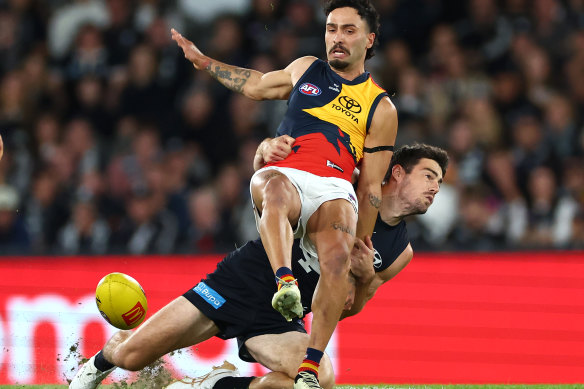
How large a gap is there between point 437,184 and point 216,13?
5333mm

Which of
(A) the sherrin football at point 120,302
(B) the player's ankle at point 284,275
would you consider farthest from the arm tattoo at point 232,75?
(B) the player's ankle at point 284,275

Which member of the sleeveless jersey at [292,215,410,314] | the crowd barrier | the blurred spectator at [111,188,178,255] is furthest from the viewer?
the blurred spectator at [111,188,178,255]

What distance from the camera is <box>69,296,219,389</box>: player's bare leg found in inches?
228

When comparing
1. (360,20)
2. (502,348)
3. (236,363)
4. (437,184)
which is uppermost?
(360,20)

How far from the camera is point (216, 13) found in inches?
432

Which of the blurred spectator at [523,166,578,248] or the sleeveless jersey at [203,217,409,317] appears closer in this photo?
the sleeveless jersey at [203,217,409,317]

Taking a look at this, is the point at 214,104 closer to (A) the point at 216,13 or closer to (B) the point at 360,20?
(A) the point at 216,13

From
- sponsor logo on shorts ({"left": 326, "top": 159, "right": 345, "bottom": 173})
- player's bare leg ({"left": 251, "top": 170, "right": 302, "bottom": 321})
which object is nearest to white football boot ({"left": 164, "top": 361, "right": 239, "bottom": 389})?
player's bare leg ({"left": 251, "top": 170, "right": 302, "bottom": 321})

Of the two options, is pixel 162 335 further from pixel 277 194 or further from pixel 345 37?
pixel 345 37

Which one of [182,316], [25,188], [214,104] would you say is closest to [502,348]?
[182,316]

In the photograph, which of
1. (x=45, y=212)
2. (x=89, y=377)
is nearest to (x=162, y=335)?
(x=89, y=377)

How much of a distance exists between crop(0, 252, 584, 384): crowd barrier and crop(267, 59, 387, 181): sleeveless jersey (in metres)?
2.36

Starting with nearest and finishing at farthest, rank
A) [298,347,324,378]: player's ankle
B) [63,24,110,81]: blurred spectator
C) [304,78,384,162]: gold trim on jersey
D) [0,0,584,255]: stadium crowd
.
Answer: [298,347,324,378]: player's ankle, [304,78,384,162]: gold trim on jersey, [0,0,584,255]: stadium crowd, [63,24,110,81]: blurred spectator

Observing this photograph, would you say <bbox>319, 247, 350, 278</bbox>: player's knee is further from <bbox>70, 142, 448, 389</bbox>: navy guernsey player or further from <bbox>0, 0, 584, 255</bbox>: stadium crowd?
<bbox>0, 0, 584, 255</bbox>: stadium crowd
